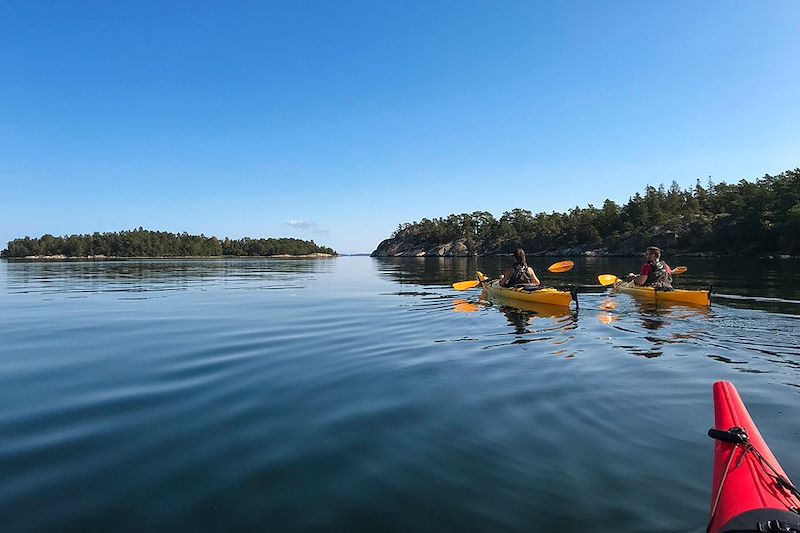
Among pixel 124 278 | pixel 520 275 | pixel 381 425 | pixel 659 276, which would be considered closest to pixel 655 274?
pixel 659 276

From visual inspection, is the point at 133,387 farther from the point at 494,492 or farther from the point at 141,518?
the point at 494,492

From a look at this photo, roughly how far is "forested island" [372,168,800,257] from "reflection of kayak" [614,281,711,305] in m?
70.0

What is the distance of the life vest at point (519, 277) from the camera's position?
18.9m

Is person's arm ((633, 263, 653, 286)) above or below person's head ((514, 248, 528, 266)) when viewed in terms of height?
below

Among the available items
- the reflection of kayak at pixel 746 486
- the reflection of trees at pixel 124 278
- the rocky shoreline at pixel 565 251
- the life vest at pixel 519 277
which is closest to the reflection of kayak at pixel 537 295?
the life vest at pixel 519 277

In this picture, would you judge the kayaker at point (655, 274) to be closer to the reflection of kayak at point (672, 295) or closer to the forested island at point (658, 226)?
the reflection of kayak at point (672, 295)

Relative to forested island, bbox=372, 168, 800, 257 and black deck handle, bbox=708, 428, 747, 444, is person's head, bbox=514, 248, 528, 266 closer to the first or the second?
black deck handle, bbox=708, 428, 747, 444

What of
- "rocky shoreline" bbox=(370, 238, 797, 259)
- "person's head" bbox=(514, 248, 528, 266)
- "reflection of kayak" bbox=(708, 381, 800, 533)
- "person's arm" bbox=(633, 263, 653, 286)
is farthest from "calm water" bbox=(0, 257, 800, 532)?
"rocky shoreline" bbox=(370, 238, 797, 259)

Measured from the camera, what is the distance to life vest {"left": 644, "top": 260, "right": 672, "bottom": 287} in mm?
18000

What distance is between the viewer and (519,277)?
62.3ft

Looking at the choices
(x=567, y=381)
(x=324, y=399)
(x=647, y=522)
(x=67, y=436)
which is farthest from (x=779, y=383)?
(x=67, y=436)

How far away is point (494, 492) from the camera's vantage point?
4.26m

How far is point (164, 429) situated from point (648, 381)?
23.6ft

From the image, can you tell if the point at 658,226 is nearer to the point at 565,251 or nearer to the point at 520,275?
the point at 565,251
